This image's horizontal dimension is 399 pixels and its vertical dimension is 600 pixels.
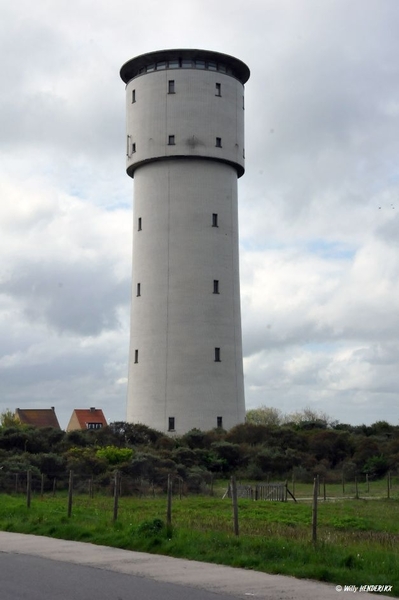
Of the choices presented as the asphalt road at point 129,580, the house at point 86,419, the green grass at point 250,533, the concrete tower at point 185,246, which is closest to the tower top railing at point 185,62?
the concrete tower at point 185,246

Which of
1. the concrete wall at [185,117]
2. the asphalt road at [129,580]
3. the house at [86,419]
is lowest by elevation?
the asphalt road at [129,580]

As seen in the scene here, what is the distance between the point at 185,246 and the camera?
44.1 m

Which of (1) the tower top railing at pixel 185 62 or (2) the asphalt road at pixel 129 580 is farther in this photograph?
(1) the tower top railing at pixel 185 62

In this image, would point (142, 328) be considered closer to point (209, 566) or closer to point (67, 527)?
point (67, 527)

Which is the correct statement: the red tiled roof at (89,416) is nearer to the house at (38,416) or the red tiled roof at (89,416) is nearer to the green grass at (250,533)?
the house at (38,416)

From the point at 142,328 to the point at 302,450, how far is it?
9565 millimetres

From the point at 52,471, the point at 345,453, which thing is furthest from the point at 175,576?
the point at 345,453

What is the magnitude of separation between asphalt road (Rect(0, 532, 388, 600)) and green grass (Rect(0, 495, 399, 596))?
39 centimetres

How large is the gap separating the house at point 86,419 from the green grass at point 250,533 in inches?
2487

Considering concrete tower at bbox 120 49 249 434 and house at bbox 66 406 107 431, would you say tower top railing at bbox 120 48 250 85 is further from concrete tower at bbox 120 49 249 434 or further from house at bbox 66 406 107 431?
house at bbox 66 406 107 431

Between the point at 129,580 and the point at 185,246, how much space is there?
33.3 metres

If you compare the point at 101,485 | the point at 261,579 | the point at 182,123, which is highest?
the point at 182,123

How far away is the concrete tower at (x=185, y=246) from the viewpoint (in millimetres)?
43562

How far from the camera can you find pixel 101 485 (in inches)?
1158
